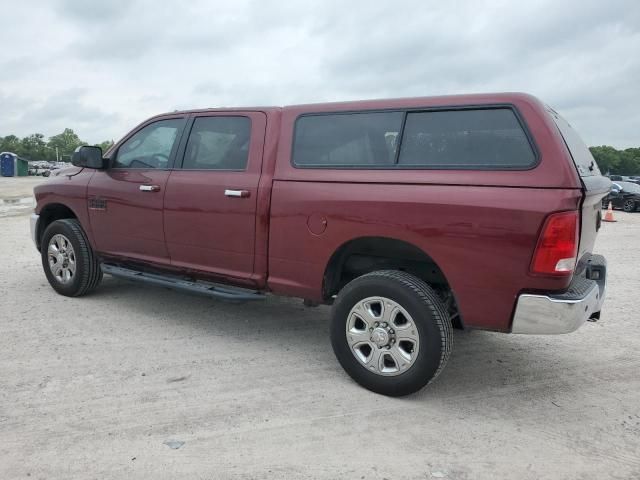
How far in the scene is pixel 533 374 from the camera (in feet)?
12.2

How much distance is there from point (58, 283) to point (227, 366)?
8.63 ft

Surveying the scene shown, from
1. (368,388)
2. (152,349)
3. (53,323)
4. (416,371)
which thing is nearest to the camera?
(416,371)

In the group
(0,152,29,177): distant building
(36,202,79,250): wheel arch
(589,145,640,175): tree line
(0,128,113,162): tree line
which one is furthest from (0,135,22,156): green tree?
(36,202,79,250): wheel arch

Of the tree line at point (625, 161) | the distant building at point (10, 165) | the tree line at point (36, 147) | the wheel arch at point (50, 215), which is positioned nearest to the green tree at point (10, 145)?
the tree line at point (36, 147)

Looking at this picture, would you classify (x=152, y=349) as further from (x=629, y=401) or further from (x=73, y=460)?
(x=629, y=401)

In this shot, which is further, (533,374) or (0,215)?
(0,215)

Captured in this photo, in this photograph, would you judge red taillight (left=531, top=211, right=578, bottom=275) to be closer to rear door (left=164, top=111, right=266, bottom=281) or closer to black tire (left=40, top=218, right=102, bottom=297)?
rear door (left=164, top=111, right=266, bottom=281)

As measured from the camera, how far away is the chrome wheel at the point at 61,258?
518 cm

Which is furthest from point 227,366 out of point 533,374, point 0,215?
point 0,215

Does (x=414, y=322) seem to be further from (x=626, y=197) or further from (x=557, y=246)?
(x=626, y=197)

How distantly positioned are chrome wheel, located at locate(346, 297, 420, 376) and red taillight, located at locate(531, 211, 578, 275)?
2.71 ft

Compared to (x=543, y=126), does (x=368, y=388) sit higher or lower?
lower

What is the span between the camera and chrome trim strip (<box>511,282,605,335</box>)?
2.79m

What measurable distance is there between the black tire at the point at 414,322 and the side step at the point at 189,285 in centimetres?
83
